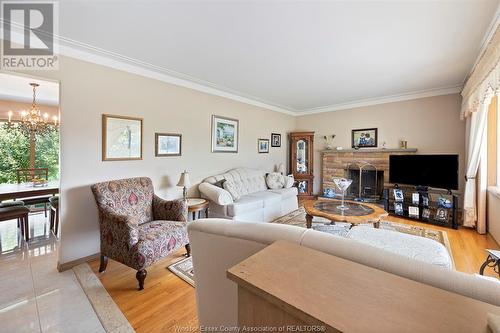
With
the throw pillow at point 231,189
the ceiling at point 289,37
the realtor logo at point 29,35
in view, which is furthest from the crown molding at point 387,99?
the realtor logo at point 29,35

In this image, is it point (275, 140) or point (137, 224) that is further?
point (275, 140)

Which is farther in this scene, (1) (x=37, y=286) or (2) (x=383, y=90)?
(2) (x=383, y=90)

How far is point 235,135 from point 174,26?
8.47ft

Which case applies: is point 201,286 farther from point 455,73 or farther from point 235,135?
point 455,73

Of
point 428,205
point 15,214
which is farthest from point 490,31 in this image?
point 15,214

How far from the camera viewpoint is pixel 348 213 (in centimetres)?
296

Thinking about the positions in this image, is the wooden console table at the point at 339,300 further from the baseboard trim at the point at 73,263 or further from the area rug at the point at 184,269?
the baseboard trim at the point at 73,263

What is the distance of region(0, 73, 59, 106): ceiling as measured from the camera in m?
3.35

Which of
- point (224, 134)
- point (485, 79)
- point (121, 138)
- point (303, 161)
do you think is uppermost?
point (485, 79)

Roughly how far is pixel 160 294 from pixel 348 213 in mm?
2429

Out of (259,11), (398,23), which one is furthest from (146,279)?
(398,23)

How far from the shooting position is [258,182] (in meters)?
4.65

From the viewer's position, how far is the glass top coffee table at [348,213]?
2.74 meters

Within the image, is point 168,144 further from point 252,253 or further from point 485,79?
point 485,79
